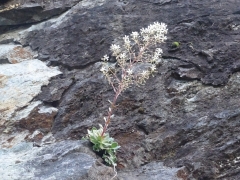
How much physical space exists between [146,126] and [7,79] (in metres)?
4.24

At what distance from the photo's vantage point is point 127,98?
8.41 metres

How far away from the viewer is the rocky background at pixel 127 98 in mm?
6633

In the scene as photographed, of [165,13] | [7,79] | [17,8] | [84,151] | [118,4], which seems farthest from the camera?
[17,8]

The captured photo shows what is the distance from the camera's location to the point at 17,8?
1298 cm

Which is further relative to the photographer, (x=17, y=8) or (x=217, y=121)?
(x=17, y=8)

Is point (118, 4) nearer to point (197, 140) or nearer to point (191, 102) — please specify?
point (191, 102)

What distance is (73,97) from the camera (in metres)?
8.91

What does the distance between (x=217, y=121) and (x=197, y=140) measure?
0.56m

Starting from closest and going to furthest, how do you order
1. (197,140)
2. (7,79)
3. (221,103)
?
(197,140), (221,103), (7,79)

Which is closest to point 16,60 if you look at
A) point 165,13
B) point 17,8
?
point 17,8

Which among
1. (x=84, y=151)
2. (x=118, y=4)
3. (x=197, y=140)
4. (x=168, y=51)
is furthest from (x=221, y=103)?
(x=118, y=4)

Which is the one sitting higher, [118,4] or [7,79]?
[118,4]

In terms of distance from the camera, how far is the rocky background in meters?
6.63

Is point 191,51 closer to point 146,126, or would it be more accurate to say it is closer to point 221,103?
point 221,103
